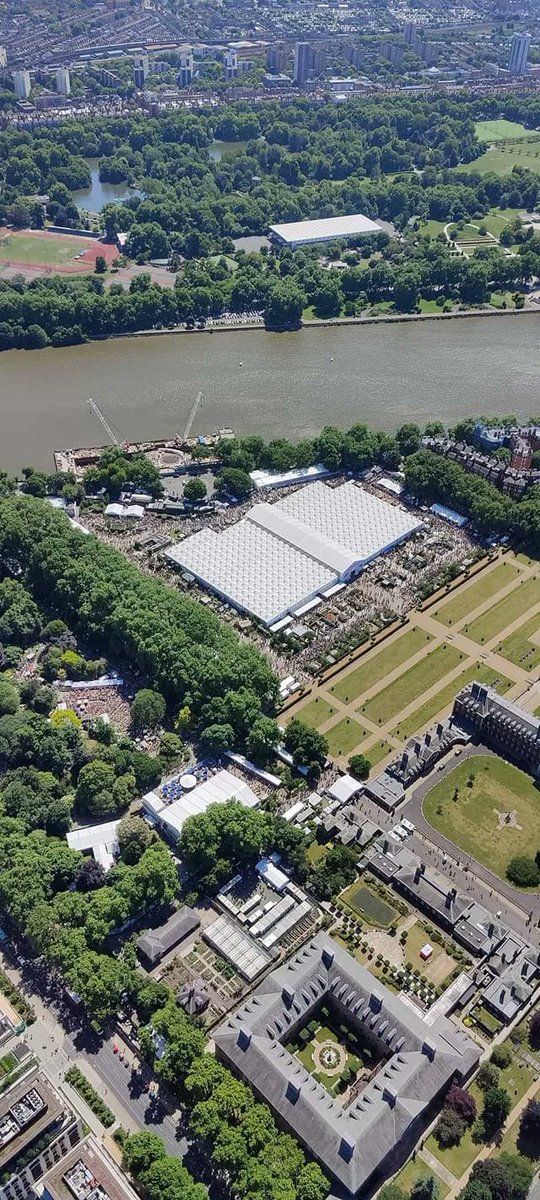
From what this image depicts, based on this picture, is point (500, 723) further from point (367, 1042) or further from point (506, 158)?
point (506, 158)

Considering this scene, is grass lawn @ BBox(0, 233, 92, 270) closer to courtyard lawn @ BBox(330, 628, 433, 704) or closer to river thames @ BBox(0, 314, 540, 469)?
river thames @ BBox(0, 314, 540, 469)

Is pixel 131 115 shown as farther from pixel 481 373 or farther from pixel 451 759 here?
pixel 451 759

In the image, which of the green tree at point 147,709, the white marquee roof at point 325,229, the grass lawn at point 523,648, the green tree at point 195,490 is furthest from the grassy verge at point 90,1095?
the white marquee roof at point 325,229

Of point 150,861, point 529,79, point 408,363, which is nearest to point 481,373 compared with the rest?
point 408,363

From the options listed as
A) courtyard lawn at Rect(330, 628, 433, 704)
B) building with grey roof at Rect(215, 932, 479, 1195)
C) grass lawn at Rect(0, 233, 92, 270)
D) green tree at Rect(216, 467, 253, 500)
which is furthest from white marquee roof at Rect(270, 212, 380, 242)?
building with grey roof at Rect(215, 932, 479, 1195)

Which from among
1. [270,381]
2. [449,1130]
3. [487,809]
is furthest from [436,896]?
[270,381]

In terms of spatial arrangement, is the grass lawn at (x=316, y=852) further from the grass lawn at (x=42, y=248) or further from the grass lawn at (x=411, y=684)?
the grass lawn at (x=42, y=248)
